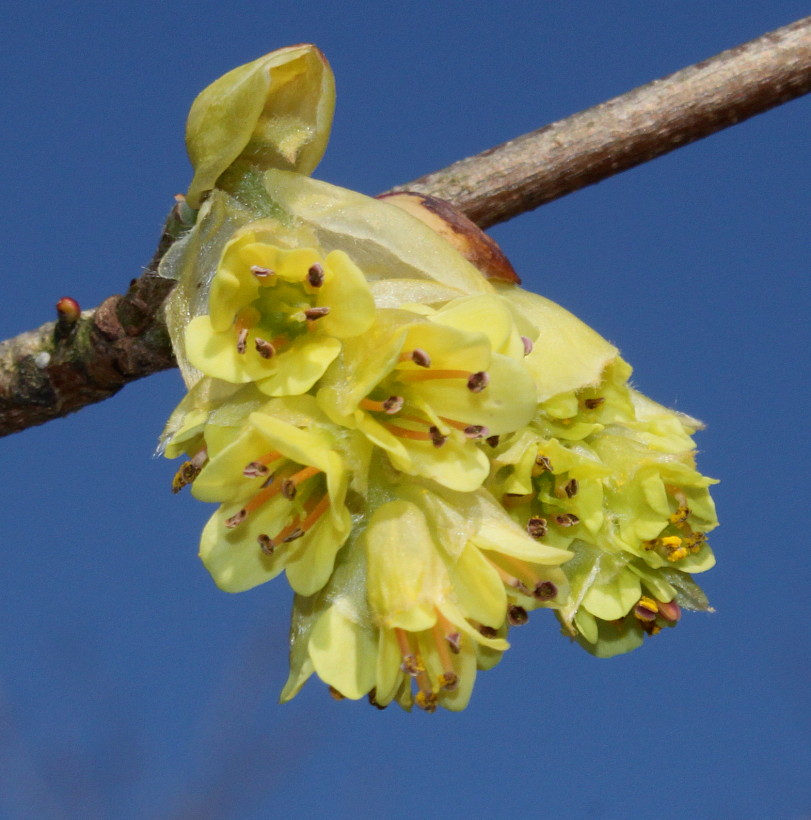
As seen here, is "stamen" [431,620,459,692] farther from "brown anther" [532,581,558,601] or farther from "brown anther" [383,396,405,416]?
"brown anther" [383,396,405,416]

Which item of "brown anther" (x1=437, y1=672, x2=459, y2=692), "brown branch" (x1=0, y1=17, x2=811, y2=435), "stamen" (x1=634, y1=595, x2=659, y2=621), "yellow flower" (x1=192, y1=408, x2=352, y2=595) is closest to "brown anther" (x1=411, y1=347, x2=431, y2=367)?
"yellow flower" (x1=192, y1=408, x2=352, y2=595)

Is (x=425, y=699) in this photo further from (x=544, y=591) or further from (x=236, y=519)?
(x=236, y=519)

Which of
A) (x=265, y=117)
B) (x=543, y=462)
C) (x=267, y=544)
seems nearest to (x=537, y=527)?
(x=543, y=462)

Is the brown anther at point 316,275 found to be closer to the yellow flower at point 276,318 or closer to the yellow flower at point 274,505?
the yellow flower at point 276,318

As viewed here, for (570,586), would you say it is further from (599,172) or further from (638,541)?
(599,172)

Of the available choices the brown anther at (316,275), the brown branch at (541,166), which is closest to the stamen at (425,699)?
the brown anther at (316,275)
